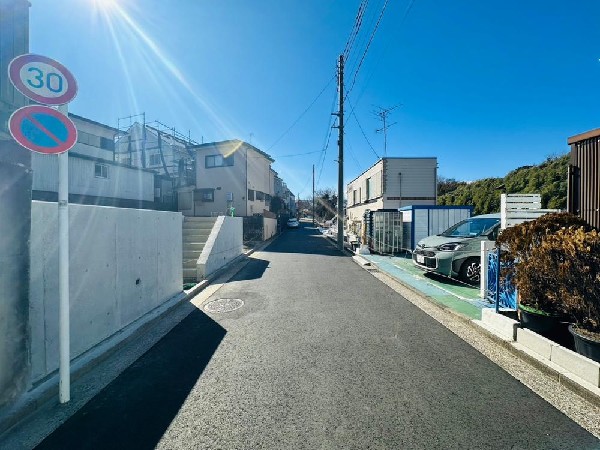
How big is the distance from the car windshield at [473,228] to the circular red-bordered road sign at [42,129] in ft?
26.1

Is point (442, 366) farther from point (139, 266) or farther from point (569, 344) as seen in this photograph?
point (139, 266)

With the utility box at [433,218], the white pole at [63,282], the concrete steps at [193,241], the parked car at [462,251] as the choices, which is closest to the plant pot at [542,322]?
the parked car at [462,251]

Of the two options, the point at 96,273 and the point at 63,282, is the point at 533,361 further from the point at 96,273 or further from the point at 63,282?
the point at 96,273

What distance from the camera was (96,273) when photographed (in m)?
3.51

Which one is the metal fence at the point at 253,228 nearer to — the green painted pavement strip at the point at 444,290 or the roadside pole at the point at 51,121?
the green painted pavement strip at the point at 444,290

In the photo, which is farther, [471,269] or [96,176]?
[96,176]

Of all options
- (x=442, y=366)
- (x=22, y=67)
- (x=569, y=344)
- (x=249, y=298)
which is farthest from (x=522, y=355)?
(x=22, y=67)

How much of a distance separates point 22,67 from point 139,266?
9.54 feet

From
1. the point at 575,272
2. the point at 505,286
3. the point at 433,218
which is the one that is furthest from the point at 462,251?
the point at 433,218

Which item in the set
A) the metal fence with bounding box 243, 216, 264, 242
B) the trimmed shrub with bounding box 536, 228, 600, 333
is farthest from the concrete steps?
the metal fence with bounding box 243, 216, 264, 242

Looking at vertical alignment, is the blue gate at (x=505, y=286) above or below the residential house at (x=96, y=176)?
below

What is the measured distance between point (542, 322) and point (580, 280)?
0.77 metres

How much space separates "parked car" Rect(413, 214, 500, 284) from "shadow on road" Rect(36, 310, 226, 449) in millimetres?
5563

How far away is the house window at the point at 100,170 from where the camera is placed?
52.5 ft
